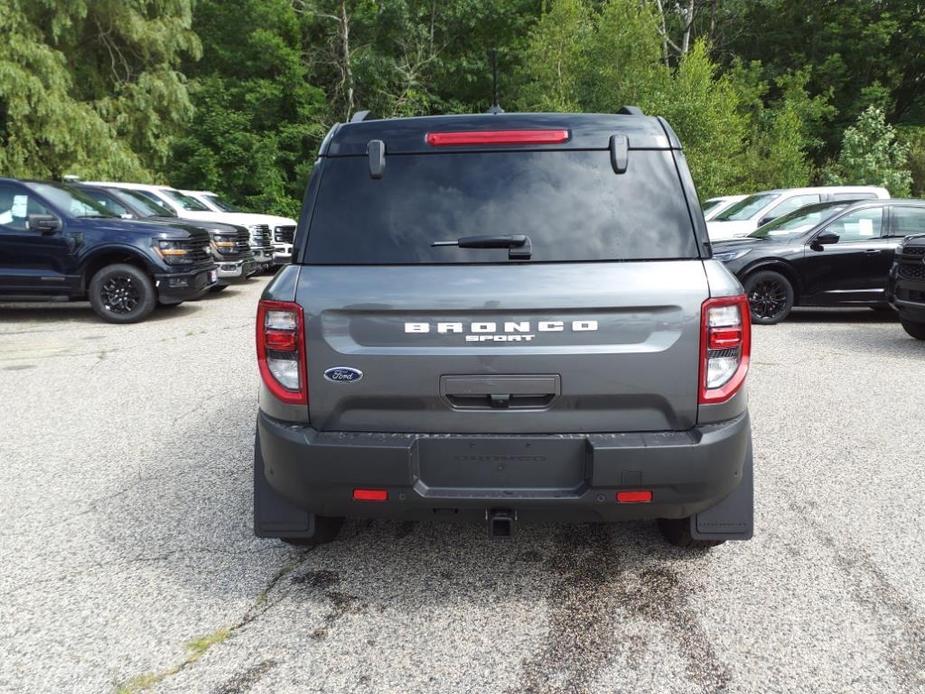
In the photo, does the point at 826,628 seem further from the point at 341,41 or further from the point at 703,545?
the point at 341,41

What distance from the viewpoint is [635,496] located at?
2648mm

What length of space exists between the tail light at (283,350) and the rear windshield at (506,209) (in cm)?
24

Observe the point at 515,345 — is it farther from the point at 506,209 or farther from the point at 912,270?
the point at 912,270

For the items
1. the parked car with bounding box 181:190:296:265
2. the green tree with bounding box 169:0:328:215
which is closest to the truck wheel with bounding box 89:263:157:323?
the parked car with bounding box 181:190:296:265

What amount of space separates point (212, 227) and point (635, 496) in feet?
37.7

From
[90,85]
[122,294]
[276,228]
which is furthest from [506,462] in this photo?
[90,85]

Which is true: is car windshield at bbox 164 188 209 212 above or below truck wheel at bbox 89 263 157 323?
above

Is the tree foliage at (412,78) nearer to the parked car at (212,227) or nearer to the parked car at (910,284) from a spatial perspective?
the parked car at (212,227)

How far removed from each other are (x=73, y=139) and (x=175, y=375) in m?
16.2

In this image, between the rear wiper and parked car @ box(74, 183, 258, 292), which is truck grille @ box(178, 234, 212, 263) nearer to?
parked car @ box(74, 183, 258, 292)

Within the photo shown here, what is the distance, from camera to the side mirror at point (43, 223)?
393 inches

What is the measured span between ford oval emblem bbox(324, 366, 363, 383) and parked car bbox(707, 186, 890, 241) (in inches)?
447

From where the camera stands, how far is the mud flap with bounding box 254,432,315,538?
120 inches

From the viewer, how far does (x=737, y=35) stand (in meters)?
39.2
